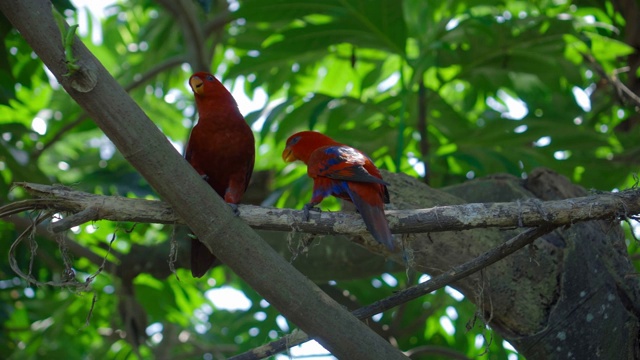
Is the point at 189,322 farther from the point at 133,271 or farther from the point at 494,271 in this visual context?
the point at 494,271

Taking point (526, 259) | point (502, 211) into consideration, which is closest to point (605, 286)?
point (526, 259)

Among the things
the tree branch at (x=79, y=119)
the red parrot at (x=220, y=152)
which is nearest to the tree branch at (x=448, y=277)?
the red parrot at (x=220, y=152)

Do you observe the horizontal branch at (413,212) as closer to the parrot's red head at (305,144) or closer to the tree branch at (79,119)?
the parrot's red head at (305,144)

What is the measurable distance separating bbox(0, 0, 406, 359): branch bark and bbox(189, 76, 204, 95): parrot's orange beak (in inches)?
55.5

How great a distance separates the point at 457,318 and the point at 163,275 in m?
2.24

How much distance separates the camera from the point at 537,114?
5.50 meters

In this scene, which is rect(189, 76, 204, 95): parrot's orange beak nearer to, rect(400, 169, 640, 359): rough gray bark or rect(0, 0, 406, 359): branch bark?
rect(400, 169, 640, 359): rough gray bark

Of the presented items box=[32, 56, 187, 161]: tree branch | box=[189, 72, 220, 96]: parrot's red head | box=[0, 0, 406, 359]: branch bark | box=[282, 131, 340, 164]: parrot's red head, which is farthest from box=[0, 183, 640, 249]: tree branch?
box=[32, 56, 187, 161]: tree branch

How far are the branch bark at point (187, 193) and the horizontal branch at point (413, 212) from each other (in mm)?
186

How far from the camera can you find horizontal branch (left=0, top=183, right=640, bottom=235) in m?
2.69

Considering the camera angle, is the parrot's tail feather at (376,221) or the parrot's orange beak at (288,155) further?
the parrot's orange beak at (288,155)

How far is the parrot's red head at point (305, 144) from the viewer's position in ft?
12.5

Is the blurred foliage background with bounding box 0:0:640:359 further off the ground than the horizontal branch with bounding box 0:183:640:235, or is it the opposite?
the horizontal branch with bounding box 0:183:640:235

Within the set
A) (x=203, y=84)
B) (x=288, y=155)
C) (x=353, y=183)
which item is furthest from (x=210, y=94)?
(x=353, y=183)
